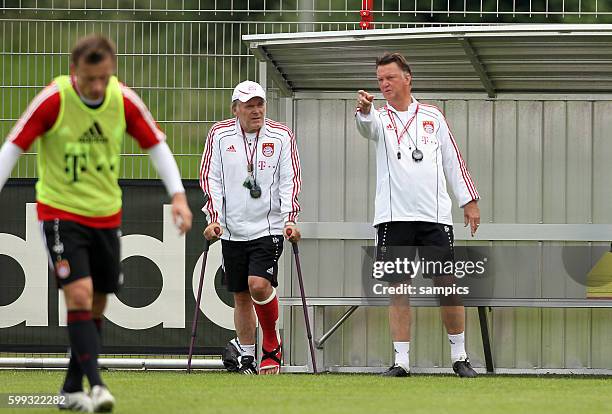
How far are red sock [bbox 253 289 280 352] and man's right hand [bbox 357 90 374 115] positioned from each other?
1.59 m

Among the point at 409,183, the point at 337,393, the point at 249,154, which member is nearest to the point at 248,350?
the point at 249,154

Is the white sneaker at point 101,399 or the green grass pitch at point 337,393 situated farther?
the green grass pitch at point 337,393

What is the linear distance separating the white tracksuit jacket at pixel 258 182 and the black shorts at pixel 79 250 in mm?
3168

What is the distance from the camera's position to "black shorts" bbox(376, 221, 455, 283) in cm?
1007

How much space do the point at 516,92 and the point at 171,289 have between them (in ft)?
10.1

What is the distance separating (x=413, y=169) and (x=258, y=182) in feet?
3.78

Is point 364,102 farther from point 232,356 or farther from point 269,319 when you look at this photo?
point 232,356

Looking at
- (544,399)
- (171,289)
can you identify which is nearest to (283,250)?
(171,289)

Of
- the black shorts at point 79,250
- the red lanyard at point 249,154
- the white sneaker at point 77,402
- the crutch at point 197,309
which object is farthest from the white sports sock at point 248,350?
the black shorts at point 79,250

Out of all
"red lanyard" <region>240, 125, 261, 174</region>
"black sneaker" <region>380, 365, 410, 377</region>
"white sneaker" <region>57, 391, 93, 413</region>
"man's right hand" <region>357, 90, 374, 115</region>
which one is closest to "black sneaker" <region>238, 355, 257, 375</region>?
"black sneaker" <region>380, 365, 410, 377</region>

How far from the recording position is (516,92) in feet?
37.4

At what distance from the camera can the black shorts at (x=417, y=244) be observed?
33.0 feet

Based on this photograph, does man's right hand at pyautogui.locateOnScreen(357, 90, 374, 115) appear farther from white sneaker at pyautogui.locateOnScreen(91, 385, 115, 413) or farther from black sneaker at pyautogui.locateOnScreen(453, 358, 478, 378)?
white sneaker at pyautogui.locateOnScreen(91, 385, 115, 413)

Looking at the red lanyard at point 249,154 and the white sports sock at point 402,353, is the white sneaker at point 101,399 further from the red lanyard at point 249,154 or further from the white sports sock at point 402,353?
the red lanyard at point 249,154
